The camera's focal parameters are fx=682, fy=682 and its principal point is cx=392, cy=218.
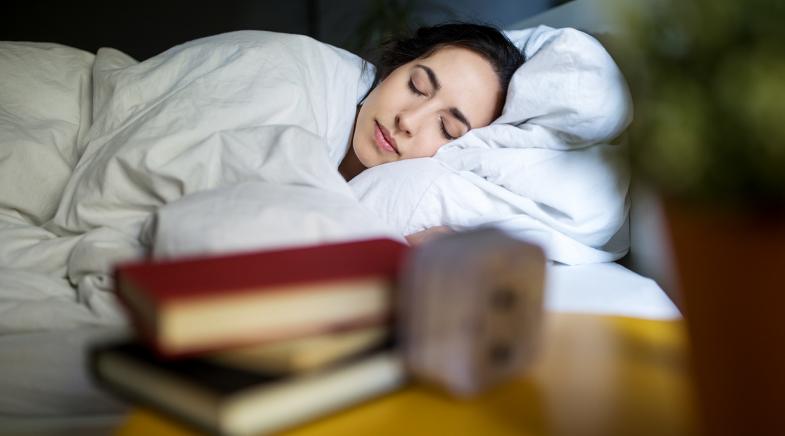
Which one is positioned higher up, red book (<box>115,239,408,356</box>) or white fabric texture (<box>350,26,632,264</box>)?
red book (<box>115,239,408,356</box>)

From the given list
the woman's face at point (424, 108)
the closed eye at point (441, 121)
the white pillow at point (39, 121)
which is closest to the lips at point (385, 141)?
the woman's face at point (424, 108)

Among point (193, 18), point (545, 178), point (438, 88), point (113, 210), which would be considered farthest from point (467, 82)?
point (193, 18)

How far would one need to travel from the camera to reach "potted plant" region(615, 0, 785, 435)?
284 millimetres

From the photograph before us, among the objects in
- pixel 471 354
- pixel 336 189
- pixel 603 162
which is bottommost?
pixel 336 189

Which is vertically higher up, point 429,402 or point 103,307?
point 429,402

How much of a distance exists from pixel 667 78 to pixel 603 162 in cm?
5

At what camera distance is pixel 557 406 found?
420 mm

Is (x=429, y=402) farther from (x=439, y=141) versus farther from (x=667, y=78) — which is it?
(x=439, y=141)

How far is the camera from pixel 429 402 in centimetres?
41

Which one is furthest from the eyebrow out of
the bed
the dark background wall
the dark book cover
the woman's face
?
the dark book cover

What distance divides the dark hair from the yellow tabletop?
3.39ft

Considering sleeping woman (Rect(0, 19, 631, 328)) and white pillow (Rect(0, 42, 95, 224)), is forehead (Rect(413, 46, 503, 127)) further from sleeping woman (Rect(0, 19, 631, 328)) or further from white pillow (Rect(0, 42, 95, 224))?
white pillow (Rect(0, 42, 95, 224))

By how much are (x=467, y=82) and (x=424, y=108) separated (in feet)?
0.40

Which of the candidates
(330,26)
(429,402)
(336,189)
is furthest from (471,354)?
(330,26)
